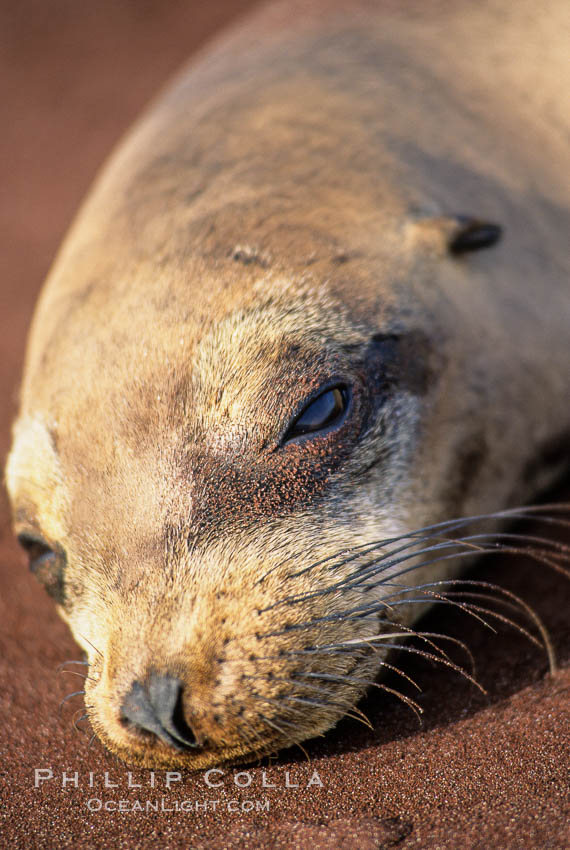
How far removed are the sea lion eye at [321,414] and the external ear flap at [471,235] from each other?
0.67m

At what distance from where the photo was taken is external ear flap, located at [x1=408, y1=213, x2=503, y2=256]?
8.52 feet

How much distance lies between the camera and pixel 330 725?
2.10 m

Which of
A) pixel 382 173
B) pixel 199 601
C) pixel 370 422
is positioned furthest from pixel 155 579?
pixel 382 173

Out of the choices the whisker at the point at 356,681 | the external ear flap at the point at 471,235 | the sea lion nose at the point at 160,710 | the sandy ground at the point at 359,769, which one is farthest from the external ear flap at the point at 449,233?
the sea lion nose at the point at 160,710

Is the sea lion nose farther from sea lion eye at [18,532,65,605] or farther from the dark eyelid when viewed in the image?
the dark eyelid

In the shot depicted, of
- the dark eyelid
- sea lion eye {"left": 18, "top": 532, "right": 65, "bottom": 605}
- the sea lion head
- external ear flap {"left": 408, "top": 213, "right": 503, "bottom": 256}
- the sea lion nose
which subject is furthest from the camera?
external ear flap {"left": 408, "top": 213, "right": 503, "bottom": 256}

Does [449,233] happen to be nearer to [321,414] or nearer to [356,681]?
[321,414]

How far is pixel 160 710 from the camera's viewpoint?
1.90m

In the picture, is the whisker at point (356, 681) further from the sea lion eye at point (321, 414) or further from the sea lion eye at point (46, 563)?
the sea lion eye at point (46, 563)

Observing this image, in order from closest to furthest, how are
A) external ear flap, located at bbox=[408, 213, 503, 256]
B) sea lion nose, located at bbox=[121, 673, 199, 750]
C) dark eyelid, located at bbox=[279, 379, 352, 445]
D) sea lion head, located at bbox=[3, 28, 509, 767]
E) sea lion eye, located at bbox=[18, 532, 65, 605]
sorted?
sea lion nose, located at bbox=[121, 673, 199, 750] → sea lion head, located at bbox=[3, 28, 509, 767] → dark eyelid, located at bbox=[279, 379, 352, 445] → sea lion eye, located at bbox=[18, 532, 65, 605] → external ear flap, located at bbox=[408, 213, 503, 256]

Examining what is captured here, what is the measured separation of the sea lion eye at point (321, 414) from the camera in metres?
2.23

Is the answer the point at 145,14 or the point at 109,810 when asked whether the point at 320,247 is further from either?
the point at 145,14

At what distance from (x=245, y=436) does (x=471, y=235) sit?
3.30 ft

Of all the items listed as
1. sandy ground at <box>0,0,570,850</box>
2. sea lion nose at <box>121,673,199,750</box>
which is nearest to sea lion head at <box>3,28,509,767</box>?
sea lion nose at <box>121,673,199,750</box>
